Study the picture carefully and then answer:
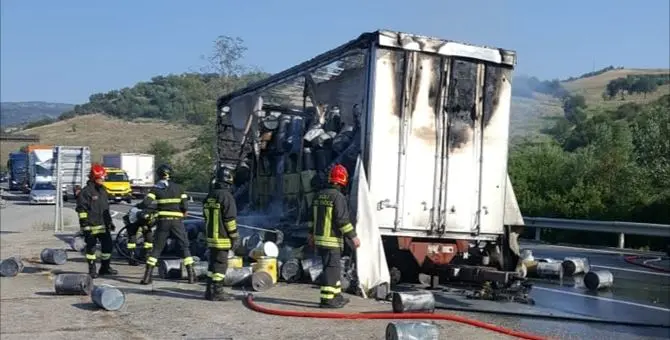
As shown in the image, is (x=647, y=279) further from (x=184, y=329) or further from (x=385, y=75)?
(x=184, y=329)

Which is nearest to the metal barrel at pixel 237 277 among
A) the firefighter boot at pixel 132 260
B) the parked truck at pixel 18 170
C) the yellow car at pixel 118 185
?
the firefighter boot at pixel 132 260

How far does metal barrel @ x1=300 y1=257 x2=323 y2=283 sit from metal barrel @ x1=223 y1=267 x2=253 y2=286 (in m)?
0.84

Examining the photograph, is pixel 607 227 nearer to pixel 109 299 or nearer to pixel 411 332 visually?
pixel 109 299

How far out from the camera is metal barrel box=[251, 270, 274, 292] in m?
10.2

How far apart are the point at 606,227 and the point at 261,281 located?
1204 centimetres

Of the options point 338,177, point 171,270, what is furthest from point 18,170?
point 338,177

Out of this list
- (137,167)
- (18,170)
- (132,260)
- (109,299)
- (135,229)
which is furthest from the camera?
(18,170)

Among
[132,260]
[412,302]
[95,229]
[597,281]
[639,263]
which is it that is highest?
[95,229]

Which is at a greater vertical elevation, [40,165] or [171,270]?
[40,165]

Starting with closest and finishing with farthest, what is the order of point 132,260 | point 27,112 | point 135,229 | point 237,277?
point 237,277 → point 132,260 → point 135,229 → point 27,112

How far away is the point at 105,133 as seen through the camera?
92938 mm

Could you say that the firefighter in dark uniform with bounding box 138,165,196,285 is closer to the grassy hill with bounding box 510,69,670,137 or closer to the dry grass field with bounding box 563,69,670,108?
the grassy hill with bounding box 510,69,670,137

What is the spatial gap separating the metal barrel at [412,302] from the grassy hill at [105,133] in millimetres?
71844

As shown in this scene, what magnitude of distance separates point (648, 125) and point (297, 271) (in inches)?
690
